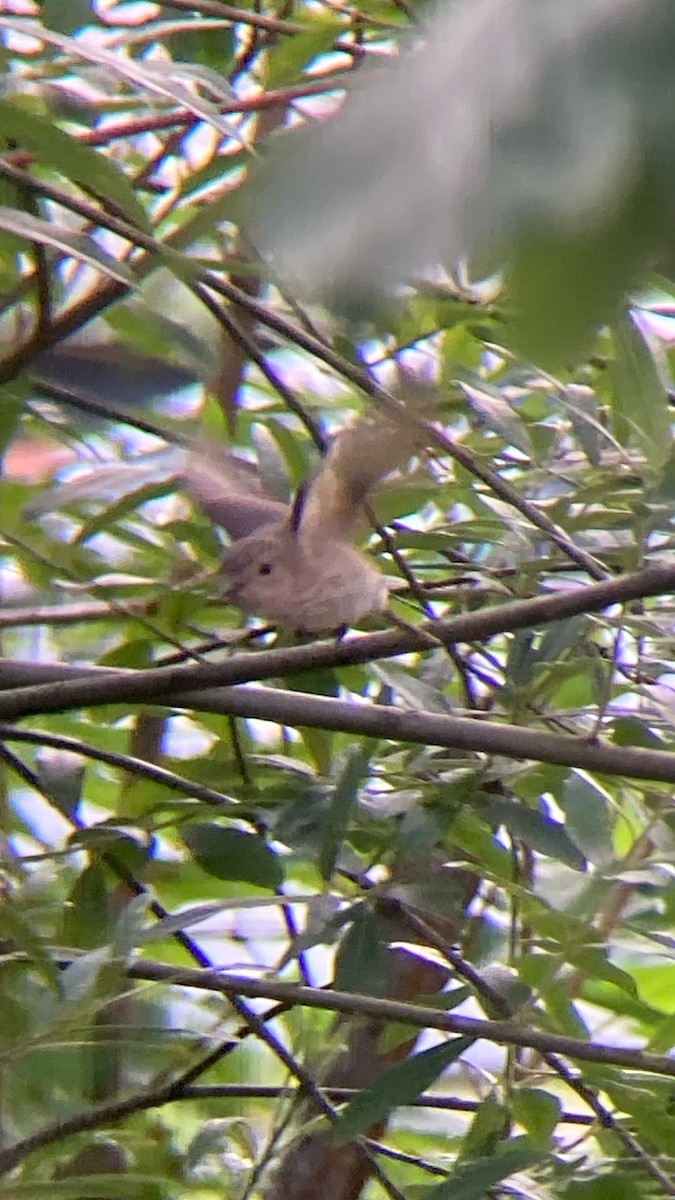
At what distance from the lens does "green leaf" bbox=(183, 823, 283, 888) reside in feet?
3.34

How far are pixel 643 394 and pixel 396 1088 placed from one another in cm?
51

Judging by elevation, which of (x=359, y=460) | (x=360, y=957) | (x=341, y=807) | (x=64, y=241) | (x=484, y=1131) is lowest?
(x=484, y=1131)

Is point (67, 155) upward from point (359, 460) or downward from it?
upward

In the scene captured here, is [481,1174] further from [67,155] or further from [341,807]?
[67,155]

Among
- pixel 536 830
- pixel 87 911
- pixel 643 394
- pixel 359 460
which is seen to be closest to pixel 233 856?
pixel 87 911

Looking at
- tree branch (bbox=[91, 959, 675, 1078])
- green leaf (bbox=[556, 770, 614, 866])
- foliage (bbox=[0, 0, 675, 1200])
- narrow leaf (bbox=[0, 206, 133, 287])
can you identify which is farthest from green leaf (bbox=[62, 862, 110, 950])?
narrow leaf (bbox=[0, 206, 133, 287])

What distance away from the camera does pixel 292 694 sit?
34.1 inches

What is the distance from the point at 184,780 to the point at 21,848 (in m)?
0.60

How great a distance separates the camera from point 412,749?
3.44 ft

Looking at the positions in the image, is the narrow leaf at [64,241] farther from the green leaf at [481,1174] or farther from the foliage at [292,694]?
the green leaf at [481,1174]

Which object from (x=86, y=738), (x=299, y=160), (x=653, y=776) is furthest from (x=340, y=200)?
(x=86, y=738)

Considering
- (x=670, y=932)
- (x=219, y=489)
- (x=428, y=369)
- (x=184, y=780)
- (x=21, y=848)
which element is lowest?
(x=21, y=848)

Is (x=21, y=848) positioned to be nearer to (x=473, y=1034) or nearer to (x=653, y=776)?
(x=473, y=1034)

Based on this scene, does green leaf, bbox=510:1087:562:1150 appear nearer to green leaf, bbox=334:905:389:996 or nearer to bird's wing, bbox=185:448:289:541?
green leaf, bbox=334:905:389:996
